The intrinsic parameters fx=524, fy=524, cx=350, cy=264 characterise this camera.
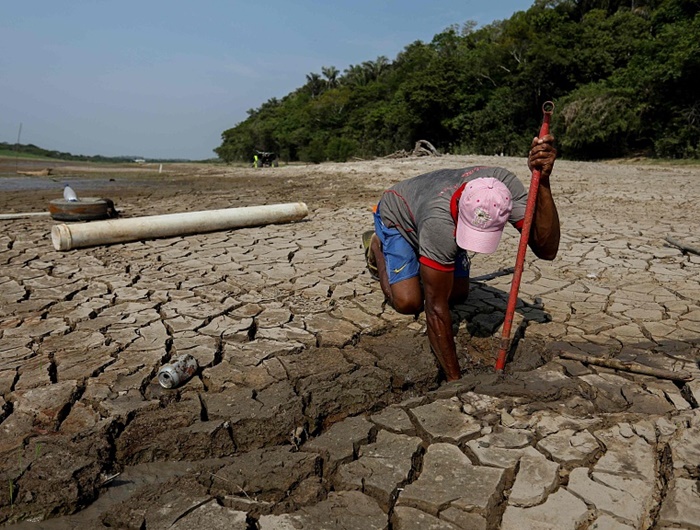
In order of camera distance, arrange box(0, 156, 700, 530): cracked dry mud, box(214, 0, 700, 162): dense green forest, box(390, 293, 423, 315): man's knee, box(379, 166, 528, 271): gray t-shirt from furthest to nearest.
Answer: box(214, 0, 700, 162): dense green forest, box(390, 293, 423, 315): man's knee, box(379, 166, 528, 271): gray t-shirt, box(0, 156, 700, 530): cracked dry mud

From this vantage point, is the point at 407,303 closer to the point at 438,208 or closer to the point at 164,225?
the point at 438,208

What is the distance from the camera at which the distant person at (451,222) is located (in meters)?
2.28

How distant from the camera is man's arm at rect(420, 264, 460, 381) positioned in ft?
7.89

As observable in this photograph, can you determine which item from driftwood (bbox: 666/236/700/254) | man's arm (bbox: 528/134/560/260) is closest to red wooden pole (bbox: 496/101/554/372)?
man's arm (bbox: 528/134/560/260)

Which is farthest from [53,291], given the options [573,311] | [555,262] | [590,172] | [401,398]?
[590,172]

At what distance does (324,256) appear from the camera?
4.58 metres

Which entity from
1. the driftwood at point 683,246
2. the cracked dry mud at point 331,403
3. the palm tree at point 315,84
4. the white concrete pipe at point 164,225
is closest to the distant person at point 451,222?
the cracked dry mud at point 331,403

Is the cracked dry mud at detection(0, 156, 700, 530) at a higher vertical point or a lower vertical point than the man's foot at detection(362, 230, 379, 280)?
lower

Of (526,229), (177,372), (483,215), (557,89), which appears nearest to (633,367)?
(526,229)

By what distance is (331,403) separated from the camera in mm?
2332

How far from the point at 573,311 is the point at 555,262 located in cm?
116

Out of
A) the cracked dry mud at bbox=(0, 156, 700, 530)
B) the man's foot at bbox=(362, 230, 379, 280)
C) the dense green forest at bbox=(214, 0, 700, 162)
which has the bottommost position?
the cracked dry mud at bbox=(0, 156, 700, 530)

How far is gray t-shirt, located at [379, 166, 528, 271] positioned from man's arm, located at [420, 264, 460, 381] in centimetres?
5

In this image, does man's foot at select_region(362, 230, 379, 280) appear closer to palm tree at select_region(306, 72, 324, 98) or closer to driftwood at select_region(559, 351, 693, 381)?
driftwood at select_region(559, 351, 693, 381)
